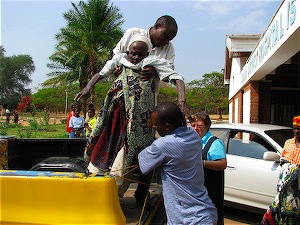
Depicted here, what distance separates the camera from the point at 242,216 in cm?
559

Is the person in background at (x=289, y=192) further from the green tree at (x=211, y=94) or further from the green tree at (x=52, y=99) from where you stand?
the green tree at (x=52, y=99)

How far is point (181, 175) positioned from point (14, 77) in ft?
183

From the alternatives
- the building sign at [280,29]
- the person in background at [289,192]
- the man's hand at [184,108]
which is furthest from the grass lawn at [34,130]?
the man's hand at [184,108]

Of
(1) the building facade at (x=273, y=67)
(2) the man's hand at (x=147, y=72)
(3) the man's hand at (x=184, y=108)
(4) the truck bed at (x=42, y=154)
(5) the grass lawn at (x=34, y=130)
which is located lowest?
(5) the grass lawn at (x=34, y=130)

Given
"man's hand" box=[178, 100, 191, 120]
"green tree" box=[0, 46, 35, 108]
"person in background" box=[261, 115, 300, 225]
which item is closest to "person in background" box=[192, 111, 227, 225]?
"man's hand" box=[178, 100, 191, 120]

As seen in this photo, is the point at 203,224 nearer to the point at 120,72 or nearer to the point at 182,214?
the point at 182,214

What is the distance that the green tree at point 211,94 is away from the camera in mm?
41656

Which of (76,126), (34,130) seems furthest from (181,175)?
(34,130)

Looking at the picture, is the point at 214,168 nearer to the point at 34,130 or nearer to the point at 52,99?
the point at 34,130

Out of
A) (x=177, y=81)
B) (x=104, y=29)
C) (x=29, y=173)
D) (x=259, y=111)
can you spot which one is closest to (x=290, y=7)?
(x=177, y=81)

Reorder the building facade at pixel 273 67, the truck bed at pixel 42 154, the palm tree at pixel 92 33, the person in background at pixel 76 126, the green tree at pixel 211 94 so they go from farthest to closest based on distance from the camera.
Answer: the green tree at pixel 211 94
the palm tree at pixel 92 33
the person in background at pixel 76 126
the building facade at pixel 273 67
the truck bed at pixel 42 154

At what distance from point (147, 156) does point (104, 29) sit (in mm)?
19458

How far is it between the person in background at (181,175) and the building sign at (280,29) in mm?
3188

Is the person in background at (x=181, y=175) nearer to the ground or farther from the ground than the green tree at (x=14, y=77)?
nearer to the ground
